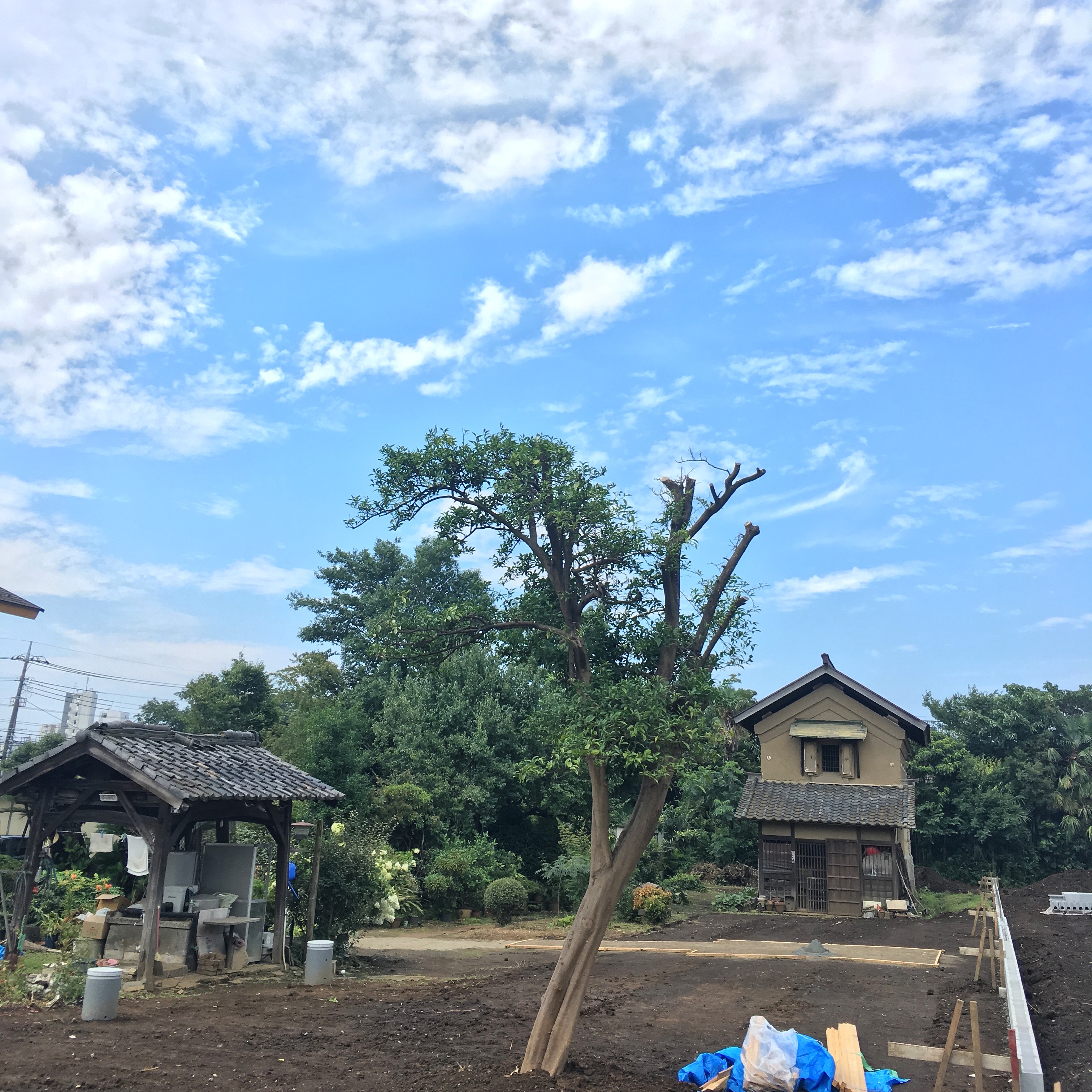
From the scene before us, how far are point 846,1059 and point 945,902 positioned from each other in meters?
23.4

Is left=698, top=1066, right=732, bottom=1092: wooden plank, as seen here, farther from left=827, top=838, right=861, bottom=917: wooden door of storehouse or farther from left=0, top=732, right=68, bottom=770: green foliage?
left=0, top=732, right=68, bottom=770: green foliage

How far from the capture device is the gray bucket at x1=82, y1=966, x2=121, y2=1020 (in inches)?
393

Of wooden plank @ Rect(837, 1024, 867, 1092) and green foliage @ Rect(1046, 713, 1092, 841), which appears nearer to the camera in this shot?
wooden plank @ Rect(837, 1024, 867, 1092)

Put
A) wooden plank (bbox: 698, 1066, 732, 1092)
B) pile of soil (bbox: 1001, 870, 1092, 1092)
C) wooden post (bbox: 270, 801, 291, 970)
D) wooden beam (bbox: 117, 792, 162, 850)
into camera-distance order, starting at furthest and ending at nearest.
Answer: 1. wooden post (bbox: 270, 801, 291, 970)
2. wooden beam (bbox: 117, 792, 162, 850)
3. pile of soil (bbox: 1001, 870, 1092, 1092)
4. wooden plank (bbox: 698, 1066, 732, 1092)

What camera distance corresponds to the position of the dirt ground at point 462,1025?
8.02 metres

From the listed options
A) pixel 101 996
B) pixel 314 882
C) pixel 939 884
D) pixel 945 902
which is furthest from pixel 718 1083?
pixel 939 884

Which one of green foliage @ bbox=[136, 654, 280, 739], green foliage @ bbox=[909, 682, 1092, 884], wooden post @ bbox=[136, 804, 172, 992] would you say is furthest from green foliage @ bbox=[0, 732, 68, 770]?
green foliage @ bbox=[909, 682, 1092, 884]

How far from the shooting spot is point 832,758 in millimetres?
29609

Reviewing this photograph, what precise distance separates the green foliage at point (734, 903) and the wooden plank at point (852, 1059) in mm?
18162

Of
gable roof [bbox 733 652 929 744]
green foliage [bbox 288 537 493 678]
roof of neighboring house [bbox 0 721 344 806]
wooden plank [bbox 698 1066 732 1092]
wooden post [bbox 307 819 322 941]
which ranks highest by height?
green foliage [bbox 288 537 493 678]

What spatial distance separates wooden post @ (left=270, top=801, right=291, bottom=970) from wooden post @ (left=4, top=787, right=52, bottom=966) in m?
3.45

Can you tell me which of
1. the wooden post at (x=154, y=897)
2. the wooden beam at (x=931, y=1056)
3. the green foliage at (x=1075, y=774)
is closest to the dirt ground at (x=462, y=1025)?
the wooden beam at (x=931, y=1056)

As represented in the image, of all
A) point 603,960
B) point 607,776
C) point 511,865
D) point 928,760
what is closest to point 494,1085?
point 607,776

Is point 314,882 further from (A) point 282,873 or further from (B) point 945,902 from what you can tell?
(B) point 945,902
